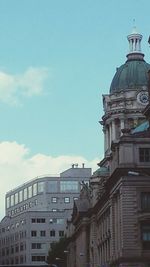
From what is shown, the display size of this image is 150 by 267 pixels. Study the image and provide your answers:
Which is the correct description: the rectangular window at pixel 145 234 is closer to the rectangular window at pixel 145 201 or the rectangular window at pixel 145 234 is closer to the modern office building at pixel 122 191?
the modern office building at pixel 122 191

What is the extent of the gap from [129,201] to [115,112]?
6688 centimetres

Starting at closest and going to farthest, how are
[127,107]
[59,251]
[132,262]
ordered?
[132,262] < [127,107] < [59,251]

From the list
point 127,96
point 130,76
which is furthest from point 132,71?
point 127,96

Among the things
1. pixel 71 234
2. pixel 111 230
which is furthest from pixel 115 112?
pixel 111 230

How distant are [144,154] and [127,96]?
6440 centimetres

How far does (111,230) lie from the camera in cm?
9688

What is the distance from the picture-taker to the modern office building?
85625 millimetres

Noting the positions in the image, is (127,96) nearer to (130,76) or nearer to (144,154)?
(130,76)

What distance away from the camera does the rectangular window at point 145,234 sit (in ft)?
281

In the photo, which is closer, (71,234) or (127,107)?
(127,107)

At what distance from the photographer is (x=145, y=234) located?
85750mm

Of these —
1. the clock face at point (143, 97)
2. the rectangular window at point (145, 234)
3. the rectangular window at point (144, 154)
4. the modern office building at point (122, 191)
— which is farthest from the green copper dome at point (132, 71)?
the rectangular window at point (145, 234)

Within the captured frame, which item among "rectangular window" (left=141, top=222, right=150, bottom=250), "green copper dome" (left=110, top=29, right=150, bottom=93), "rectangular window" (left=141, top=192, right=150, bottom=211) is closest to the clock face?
"green copper dome" (left=110, top=29, right=150, bottom=93)

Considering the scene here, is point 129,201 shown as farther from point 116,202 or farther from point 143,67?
point 143,67
